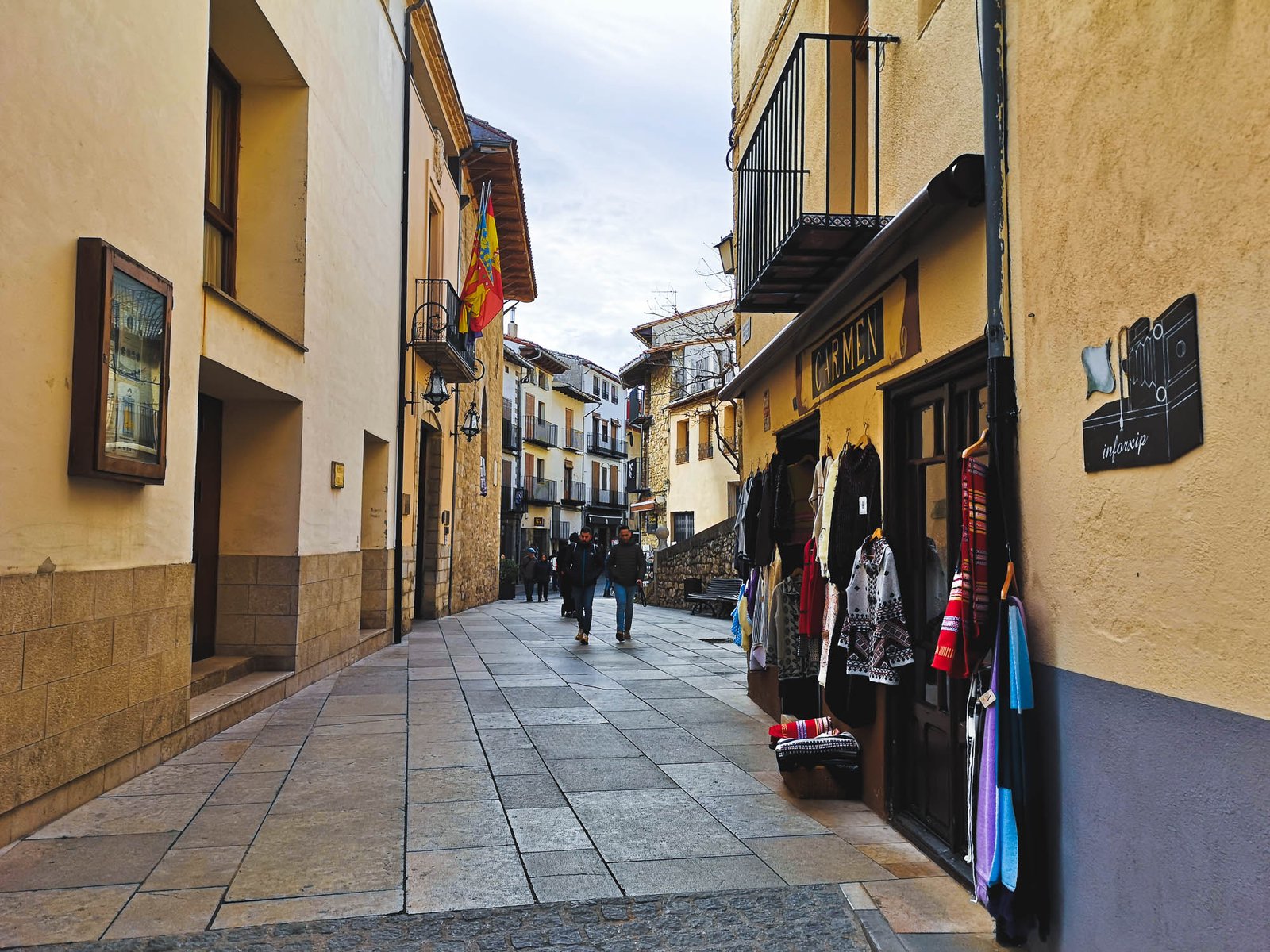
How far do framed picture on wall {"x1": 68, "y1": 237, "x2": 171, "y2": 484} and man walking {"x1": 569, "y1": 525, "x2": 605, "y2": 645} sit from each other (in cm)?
808

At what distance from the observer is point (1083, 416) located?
3322 millimetres

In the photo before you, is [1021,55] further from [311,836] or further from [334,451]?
[334,451]

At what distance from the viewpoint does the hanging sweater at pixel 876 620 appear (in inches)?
199

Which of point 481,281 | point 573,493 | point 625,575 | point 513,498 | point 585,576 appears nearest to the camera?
point 625,575

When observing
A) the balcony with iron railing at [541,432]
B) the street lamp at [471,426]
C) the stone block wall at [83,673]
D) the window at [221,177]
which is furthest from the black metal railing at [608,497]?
the stone block wall at [83,673]

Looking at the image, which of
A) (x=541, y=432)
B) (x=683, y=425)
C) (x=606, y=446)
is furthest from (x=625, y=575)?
(x=606, y=446)

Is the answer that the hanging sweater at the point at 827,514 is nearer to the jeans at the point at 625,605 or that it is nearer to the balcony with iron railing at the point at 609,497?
the jeans at the point at 625,605

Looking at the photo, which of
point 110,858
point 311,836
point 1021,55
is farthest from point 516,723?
point 1021,55

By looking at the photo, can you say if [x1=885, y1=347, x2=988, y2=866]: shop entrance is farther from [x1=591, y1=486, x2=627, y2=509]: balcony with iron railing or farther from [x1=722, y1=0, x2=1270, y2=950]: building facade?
[x1=591, y1=486, x2=627, y2=509]: balcony with iron railing

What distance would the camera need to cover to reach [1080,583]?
3328 millimetres

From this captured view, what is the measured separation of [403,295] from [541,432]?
33611 mm

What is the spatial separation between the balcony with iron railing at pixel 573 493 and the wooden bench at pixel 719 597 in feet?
100

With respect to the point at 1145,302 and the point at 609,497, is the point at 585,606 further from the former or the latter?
the point at 609,497

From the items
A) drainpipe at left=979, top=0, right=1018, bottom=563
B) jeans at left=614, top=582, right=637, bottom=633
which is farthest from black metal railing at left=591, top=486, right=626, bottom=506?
drainpipe at left=979, top=0, right=1018, bottom=563
